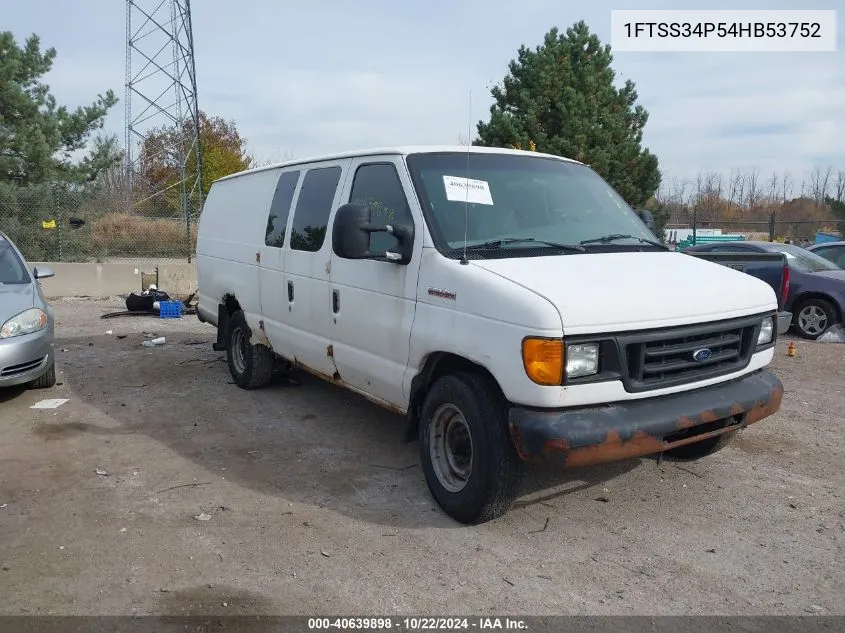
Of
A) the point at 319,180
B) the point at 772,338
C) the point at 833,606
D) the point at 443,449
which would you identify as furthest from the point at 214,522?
the point at 772,338

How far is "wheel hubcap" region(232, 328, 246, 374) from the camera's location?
274 inches

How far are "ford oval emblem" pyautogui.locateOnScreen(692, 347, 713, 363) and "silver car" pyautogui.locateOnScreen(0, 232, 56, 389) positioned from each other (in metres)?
5.57

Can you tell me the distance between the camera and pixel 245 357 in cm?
686

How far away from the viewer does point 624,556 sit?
3.61 meters

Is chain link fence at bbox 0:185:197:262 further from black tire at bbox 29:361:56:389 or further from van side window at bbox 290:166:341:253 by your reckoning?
van side window at bbox 290:166:341:253

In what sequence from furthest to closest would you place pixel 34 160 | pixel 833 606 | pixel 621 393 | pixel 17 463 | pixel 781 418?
pixel 34 160, pixel 781 418, pixel 17 463, pixel 621 393, pixel 833 606

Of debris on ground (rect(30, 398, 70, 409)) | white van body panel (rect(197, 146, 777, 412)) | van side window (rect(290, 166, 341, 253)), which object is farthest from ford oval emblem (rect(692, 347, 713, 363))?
debris on ground (rect(30, 398, 70, 409))

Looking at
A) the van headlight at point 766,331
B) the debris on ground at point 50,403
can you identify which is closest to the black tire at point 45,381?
the debris on ground at point 50,403

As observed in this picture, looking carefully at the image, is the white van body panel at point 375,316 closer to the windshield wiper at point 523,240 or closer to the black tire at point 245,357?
the windshield wiper at point 523,240

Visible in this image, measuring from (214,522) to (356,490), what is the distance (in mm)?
911

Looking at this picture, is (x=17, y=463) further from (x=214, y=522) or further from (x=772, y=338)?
(x=772, y=338)

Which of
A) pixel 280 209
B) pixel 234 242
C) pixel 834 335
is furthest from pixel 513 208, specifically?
pixel 834 335

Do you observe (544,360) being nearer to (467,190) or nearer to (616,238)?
(467,190)

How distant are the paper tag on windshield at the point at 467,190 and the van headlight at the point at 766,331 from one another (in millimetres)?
1819
